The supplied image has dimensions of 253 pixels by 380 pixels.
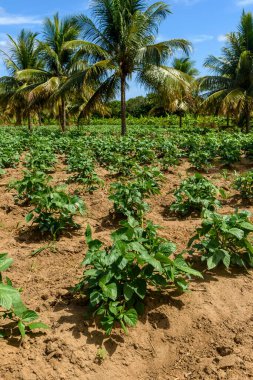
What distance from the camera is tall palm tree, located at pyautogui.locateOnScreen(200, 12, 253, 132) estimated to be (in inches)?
650

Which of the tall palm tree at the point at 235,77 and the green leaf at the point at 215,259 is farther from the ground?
the tall palm tree at the point at 235,77

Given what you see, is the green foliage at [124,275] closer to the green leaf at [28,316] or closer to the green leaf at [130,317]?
the green leaf at [130,317]

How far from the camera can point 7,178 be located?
664 cm

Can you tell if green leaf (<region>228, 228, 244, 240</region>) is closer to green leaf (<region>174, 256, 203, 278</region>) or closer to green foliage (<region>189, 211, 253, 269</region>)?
green foliage (<region>189, 211, 253, 269</region>)

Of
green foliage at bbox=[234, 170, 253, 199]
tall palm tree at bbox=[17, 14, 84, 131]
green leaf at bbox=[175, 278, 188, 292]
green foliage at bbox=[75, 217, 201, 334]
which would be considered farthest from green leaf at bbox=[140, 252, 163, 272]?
tall palm tree at bbox=[17, 14, 84, 131]

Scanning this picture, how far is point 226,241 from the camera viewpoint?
3170 mm

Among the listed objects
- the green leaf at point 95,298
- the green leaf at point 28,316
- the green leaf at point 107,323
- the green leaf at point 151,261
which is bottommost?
Result: the green leaf at point 107,323

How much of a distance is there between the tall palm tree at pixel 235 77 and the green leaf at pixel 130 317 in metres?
14.4

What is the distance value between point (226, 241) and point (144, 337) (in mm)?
1165

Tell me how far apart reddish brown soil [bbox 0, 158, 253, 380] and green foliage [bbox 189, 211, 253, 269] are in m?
0.14

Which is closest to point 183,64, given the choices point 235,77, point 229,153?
point 235,77

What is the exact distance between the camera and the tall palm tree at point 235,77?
16500 millimetres

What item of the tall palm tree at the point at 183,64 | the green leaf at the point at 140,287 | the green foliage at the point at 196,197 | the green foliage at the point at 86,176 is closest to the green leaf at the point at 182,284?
the green leaf at the point at 140,287

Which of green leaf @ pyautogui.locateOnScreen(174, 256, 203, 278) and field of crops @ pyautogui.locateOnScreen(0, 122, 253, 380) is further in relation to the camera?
green leaf @ pyautogui.locateOnScreen(174, 256, 203, 278)
